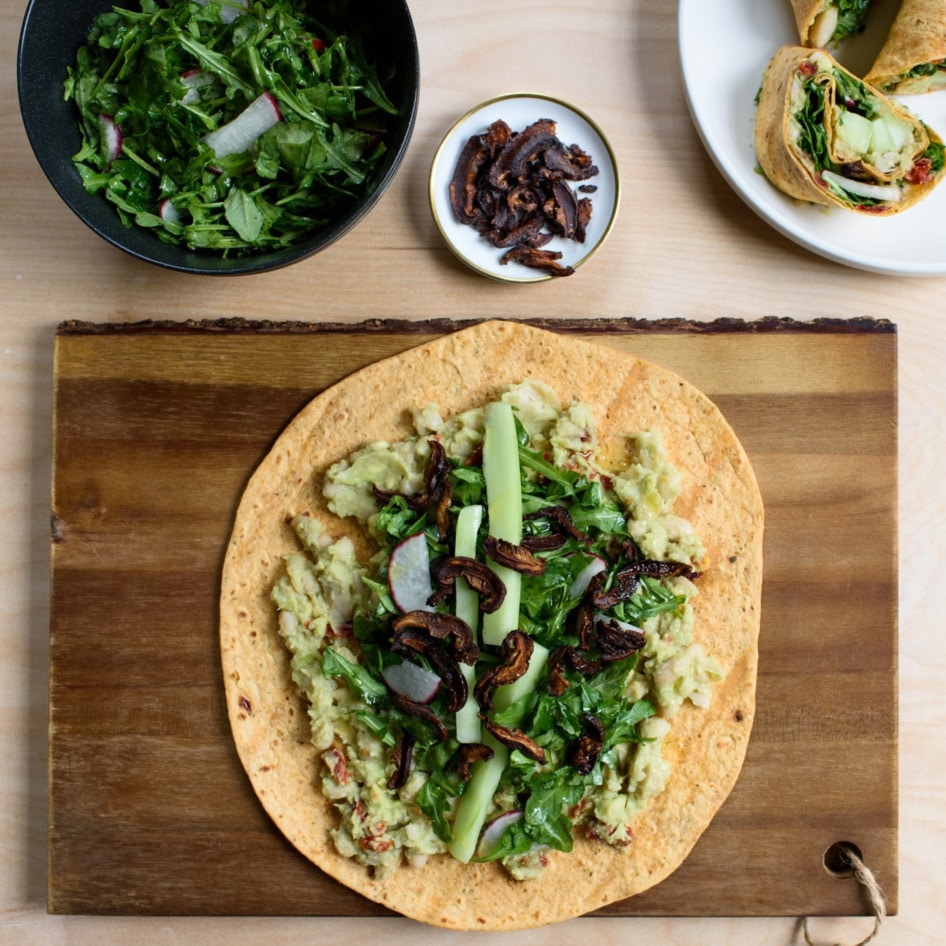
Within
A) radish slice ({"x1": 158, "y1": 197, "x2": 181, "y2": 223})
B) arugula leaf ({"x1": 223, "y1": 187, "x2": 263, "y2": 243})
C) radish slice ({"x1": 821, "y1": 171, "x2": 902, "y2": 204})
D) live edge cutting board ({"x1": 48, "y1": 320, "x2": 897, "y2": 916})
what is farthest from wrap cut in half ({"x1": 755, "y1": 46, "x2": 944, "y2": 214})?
radish slice ({"x1": 158, "y1": 197, "x2": 181, "y2": 223})

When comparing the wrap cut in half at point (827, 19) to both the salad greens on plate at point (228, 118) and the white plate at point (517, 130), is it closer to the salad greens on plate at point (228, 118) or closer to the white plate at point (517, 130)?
the white plate at point (517, 130)

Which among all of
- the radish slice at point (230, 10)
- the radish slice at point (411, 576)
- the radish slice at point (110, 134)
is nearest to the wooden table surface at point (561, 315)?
the radish slice at point (110, 134)

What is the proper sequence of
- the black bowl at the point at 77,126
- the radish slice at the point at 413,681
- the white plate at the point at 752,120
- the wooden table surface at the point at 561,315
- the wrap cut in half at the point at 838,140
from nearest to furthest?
the black bowl at the point at 77,126
the radish slice at the point at 413,681
the wrap cut in half at the point at 838,140
the white plate at the point at 752,120
the wooden table surface at the point at 561,315

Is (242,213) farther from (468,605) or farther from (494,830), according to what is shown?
(494,830)

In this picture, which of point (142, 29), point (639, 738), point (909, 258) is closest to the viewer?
point (142, 29)

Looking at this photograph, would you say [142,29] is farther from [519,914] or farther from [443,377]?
[519,914]

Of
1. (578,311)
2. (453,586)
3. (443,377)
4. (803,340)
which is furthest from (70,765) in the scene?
(803,340)
